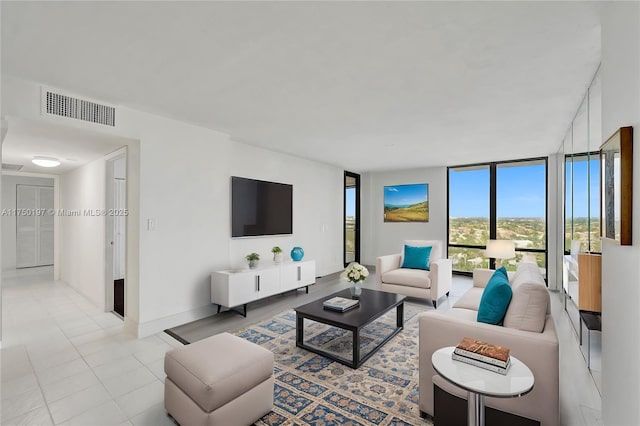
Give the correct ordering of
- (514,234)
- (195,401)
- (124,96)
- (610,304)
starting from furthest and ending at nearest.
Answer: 1. (514,234)
2. (124,96)
3. (195,401)
4. (610,304)

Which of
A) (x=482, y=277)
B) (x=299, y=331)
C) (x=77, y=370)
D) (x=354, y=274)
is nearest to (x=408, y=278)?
(x=482, y=277)

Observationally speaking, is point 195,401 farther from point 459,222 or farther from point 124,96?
point 459,222

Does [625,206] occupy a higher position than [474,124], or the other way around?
[474,124]

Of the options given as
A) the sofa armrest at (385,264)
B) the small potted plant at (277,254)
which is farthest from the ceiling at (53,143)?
the sofa armrest at (385,264)

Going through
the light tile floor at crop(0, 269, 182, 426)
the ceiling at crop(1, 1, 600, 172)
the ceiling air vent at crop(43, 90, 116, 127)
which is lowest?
the light tile floor at crop(0, 269, 182, 426)

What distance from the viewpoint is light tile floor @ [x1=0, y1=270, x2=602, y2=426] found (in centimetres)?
201

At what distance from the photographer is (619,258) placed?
1.47 meters

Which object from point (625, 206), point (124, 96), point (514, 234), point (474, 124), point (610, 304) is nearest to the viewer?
point (625, 206)

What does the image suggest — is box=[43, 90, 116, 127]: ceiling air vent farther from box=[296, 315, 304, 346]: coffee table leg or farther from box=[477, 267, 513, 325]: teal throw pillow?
box=[477, 267, 513, 325]: teal throw pillow

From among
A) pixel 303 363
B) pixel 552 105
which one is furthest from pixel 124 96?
pixel 552 105

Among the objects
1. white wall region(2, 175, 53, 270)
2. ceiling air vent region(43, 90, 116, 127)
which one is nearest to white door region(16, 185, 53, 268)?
white wall region(2, 175, 53, 270)

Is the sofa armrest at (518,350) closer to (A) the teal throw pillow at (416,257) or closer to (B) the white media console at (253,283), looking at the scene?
(B) the white media console at (253,283)

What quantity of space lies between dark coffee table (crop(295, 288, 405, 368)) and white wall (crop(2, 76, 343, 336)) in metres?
1.58

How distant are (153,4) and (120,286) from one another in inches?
213
